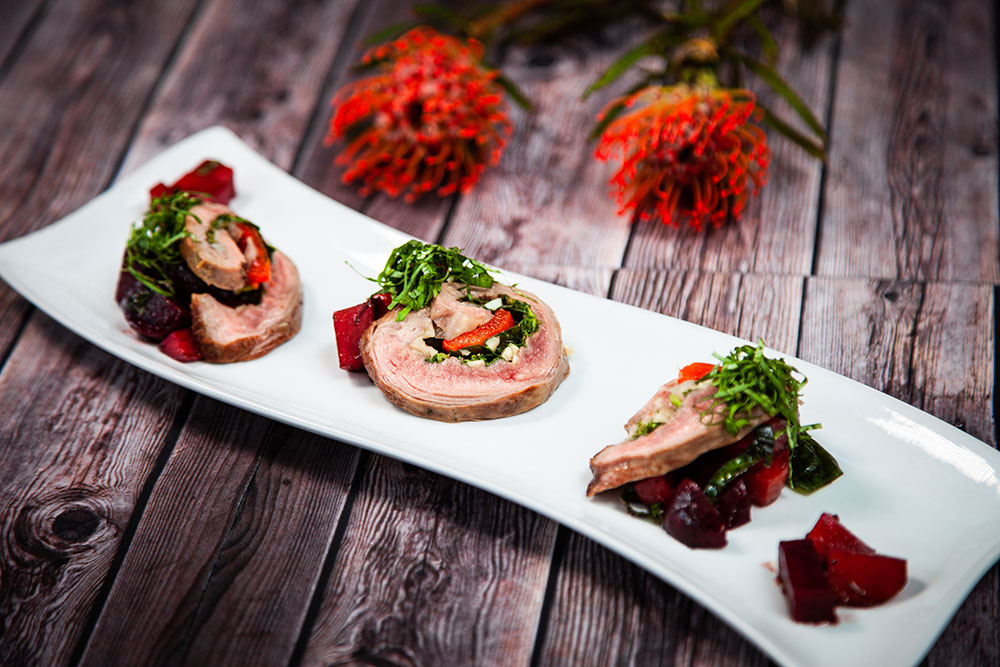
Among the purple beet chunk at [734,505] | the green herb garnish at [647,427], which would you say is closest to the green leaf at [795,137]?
the green herb garnish at [647,427]

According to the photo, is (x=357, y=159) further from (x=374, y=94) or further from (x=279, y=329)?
(x=279, y=329)

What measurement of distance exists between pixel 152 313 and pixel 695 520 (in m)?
1.99

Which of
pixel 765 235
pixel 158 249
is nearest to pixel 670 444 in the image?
pixel 765 235

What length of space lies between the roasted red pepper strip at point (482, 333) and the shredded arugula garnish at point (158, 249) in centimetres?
105

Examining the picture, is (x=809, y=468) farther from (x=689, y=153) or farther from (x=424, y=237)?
(x=424, y=237)

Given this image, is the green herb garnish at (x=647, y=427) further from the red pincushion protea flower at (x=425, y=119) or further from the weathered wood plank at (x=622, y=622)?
the red pincushion protea flower at (x=425, y=119)

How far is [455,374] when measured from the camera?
2969 mm

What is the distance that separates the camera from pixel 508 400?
2.89 metres

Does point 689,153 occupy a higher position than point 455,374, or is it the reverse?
point 689,153

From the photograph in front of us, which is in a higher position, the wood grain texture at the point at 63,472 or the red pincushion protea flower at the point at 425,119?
the red pincushion protea flower at the point at 425,119

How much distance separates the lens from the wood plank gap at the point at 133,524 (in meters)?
2.71

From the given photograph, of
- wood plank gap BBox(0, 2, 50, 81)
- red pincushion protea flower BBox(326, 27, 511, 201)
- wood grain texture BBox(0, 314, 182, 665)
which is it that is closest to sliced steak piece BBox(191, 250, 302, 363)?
wood grain texture BBox(0, 314, 182, 665)

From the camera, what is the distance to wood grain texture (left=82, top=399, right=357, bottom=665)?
265 centimetres

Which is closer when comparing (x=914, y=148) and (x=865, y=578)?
(x=865, y=578)
